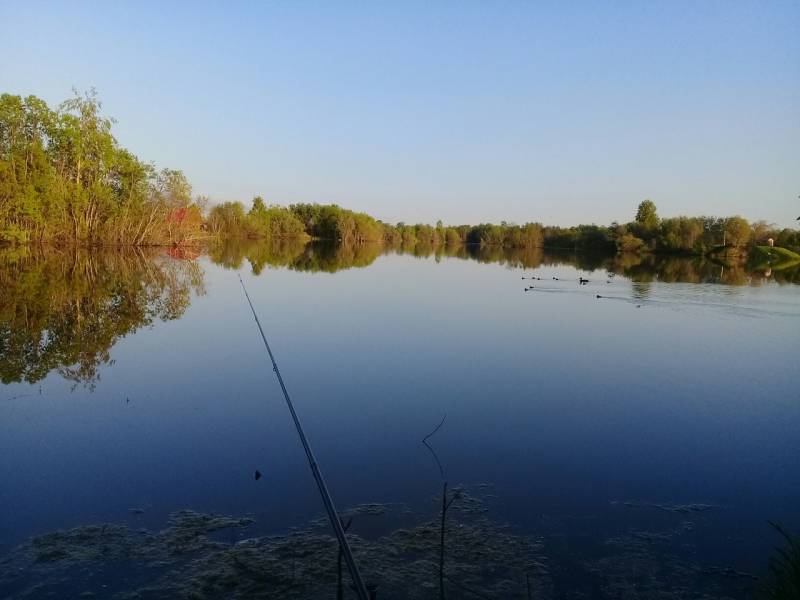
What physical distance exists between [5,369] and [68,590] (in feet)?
22.1

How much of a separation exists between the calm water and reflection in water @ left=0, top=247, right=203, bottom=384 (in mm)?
93

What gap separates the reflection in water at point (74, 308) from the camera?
9.32 metres

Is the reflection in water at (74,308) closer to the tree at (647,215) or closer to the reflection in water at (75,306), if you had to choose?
the reflection in water at (75,306)

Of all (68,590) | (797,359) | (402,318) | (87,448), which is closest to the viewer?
(68,590)

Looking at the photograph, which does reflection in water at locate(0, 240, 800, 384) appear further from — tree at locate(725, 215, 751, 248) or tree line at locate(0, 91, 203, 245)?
tree at locate(725, 215, 751, 248)

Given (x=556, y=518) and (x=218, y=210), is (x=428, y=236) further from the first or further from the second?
(x=556, y=518)

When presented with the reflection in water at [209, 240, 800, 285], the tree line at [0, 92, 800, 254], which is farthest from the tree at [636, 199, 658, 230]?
the reflection in water at [209, 240, 800, 285]

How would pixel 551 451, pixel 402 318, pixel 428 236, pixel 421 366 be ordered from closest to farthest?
pixel 551 451, pixel 421 366, pixel 402 318, pixel 428 236

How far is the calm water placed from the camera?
15.3ft

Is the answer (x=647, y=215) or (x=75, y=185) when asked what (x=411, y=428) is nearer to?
(x=75, y=185)

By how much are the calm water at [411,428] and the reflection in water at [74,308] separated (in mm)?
93

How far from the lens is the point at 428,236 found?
441ft

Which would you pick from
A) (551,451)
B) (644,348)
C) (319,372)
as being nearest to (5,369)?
(319,372)

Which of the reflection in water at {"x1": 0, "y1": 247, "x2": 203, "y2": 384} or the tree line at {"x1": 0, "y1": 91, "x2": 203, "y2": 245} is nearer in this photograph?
the reflection in water at {"x1": 0, "y1": 247, "x2": 203, "y2": 384}
